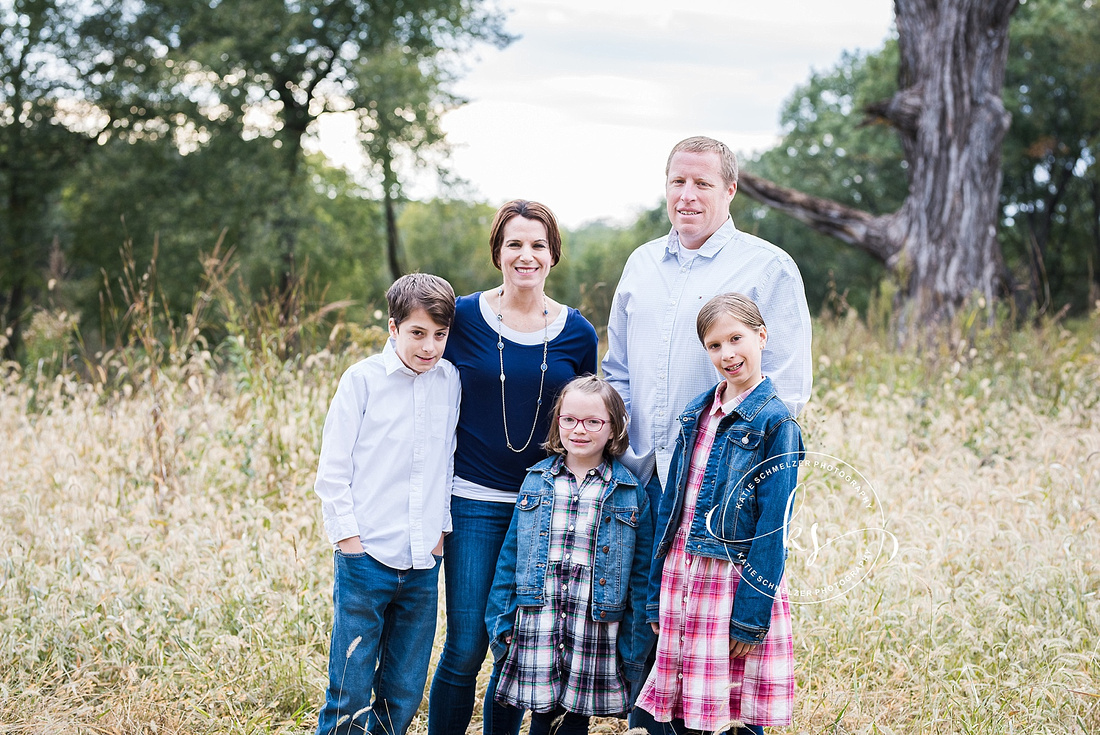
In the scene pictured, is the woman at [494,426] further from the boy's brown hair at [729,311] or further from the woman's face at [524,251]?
the boy's brown hair at [729,311]

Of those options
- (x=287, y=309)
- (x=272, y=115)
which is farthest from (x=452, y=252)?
(x=287, y=309)

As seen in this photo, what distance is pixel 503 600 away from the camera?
2.52 meters

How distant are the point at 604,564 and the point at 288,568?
68.6 inches

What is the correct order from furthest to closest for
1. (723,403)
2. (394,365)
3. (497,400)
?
(497,400) → (394,365) → (723,403)

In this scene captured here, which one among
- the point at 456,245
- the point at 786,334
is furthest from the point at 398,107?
the point at 786,334

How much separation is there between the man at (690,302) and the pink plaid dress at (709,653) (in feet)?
0.56

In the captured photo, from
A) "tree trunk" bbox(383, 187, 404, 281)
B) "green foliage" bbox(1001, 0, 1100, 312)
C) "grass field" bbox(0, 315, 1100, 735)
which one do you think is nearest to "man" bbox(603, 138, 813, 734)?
"grass field" bbox(0, 315, 1100, 735)

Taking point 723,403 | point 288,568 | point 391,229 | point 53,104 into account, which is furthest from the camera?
point 391,229

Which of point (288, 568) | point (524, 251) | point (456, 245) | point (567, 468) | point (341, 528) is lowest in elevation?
point (288, 568)

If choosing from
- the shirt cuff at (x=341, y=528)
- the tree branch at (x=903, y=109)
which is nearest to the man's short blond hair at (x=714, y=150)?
the shirt cuff at (x=341, y=528)

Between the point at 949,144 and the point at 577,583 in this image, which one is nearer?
the point at 577,583

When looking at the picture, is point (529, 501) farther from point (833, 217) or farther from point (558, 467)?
point (833, 217)

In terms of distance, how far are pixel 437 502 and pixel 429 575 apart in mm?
225

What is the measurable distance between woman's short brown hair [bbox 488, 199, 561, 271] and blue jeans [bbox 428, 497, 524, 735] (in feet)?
2.60
